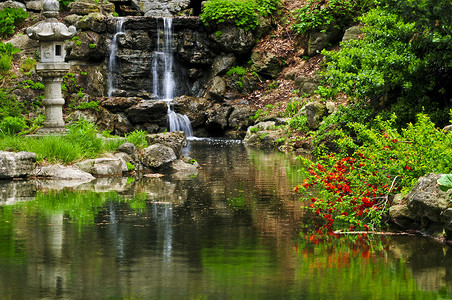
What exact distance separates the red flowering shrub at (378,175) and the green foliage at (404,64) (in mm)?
4101

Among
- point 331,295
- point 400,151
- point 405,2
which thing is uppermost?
point 405,2

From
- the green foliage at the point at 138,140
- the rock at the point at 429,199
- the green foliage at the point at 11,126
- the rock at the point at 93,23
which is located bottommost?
the rock at the point at 429,199

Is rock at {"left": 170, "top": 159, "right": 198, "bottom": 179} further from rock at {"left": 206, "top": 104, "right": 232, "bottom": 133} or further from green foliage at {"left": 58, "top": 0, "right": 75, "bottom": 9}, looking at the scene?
green foliage at {"left": 58, "top": 0, "right": 75, "bottom": 9}

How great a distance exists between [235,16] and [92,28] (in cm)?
651

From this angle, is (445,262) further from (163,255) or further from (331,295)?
(163,255)

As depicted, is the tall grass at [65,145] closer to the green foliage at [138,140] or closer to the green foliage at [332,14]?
the green foliage at [138,140]

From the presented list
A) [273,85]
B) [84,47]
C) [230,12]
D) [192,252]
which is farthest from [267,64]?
[192,252]

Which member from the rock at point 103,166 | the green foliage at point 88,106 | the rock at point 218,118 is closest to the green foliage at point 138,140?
the rock at point 103,166

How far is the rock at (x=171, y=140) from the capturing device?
18797mm

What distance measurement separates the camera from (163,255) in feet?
27.9

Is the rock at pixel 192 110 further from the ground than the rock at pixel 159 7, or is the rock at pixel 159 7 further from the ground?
the rock at pixel 159 7

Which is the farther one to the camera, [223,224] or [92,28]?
[92,28]

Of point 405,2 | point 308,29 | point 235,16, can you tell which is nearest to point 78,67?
point 235,16

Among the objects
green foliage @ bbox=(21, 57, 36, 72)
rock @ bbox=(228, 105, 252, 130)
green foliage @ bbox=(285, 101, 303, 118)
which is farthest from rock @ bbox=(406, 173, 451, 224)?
green foliage @ bbox=(21, 57, 36, 72)
